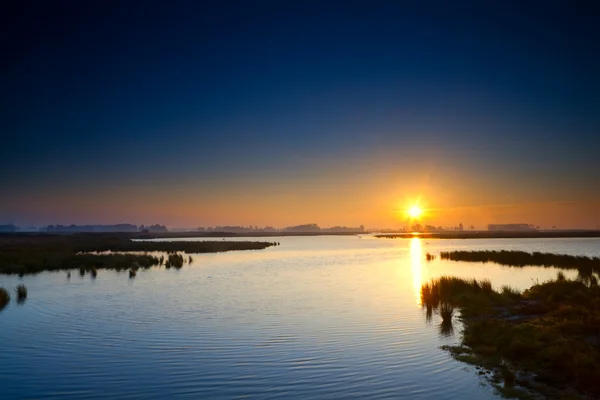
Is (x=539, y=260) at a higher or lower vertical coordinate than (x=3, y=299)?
lower

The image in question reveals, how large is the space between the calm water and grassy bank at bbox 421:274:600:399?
1.16 meters

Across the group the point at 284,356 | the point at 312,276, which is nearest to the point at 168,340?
the point at 284,356

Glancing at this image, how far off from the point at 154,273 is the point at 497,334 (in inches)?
1490

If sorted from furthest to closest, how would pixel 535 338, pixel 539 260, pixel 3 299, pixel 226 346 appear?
pixel 539 260, pixel 3 299, pixel 226 346, pixel 535 338

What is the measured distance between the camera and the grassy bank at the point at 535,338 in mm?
13227

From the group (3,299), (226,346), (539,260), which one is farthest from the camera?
(539,260)

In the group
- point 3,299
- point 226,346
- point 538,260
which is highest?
point 3,299

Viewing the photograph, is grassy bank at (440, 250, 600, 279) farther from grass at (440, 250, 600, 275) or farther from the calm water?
the calm water

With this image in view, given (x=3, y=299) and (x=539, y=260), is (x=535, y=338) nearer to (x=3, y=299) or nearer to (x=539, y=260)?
(x=3, y=299)

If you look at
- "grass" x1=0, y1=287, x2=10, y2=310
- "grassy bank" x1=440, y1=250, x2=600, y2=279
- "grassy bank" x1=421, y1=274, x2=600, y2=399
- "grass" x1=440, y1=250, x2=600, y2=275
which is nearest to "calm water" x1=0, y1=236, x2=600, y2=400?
"grassy bank" x1=421, y1=274, x2=600, y2=399

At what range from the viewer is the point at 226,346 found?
59.7 ft

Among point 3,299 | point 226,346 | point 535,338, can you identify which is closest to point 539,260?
point 535,338

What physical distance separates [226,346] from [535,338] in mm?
12147

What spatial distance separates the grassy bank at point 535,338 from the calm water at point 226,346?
1163 millimetres
